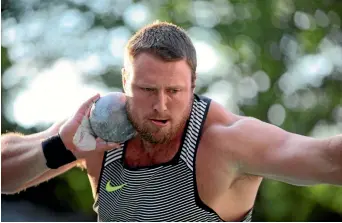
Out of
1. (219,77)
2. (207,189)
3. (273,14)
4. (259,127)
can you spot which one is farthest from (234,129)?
(273,14)

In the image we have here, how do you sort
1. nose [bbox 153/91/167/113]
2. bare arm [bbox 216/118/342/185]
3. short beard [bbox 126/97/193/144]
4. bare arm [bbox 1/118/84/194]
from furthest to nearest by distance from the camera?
1. bare arm [bbox 1/118/84/194]
2. short beard [bbox 126/97/193/144]
3. nose [bbox 153/91/167/113]
4. bare arm [bbox 216/118/342/185]

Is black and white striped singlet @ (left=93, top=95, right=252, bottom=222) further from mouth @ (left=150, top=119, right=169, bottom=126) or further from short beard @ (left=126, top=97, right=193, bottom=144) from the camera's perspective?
mouth @ (left=150, top=119, right=169, bottom=126)

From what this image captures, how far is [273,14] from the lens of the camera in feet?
24.8

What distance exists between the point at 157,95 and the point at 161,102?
0.12 feet

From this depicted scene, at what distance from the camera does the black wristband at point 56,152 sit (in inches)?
99.5

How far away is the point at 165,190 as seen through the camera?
98.2 inches

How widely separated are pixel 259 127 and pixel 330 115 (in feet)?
17.4

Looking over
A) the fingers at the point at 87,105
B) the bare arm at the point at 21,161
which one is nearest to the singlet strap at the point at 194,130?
the fingers at the point at 87,105

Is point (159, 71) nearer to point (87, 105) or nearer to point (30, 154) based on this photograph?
point (87, 105)

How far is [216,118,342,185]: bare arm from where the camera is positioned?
2098 mm

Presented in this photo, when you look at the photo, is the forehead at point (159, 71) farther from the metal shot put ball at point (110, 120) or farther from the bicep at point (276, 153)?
the bicep at point (276, 153)


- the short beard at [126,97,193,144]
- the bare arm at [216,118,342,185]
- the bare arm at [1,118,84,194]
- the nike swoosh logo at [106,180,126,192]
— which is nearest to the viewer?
the bare arm at [216,118,342,185]

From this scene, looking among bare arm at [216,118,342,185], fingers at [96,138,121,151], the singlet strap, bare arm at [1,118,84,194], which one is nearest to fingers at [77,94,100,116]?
fingers at [96,138,121,151]

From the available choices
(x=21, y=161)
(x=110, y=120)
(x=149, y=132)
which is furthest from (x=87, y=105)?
(x=21, y=161)
